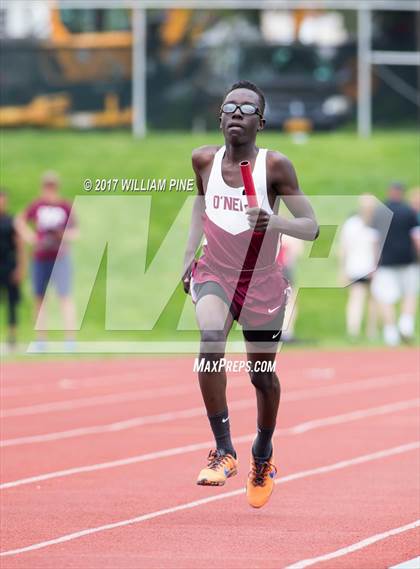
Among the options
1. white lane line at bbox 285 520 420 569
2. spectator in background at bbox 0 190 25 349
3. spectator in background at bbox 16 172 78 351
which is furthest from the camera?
spectator in background at bbox 0 190 25 349

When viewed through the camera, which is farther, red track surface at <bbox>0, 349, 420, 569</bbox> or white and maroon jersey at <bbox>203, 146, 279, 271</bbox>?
white and maroon jersey at <bbox>203, 146, 279, 271</bbox>

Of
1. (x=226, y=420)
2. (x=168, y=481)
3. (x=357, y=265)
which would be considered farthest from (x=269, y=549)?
(x=357, y=265)

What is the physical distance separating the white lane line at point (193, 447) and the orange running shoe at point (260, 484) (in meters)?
1.90

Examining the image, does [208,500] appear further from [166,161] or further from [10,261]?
[166,161]

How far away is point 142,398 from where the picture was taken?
609 inches

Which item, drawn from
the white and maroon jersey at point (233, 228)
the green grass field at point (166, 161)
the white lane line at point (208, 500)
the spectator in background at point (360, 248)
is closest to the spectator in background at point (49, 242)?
the spectator in background at point (360, 248)

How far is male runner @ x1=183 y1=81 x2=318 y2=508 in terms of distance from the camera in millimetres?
7789

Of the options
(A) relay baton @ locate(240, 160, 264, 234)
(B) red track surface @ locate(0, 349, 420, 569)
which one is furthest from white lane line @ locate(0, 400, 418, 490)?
(A) relay baton @ locate(240, 160, 264, 234)

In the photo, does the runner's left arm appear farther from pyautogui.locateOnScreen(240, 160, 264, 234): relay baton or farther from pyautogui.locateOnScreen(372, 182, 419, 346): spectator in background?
pyautogui.locateOnScreen(372, 182, 419, 346): spectator in background

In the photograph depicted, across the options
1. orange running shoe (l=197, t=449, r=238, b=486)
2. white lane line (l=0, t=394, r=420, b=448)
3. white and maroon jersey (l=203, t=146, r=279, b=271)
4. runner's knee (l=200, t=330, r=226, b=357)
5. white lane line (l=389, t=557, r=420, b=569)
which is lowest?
white lane line (l=0, t=394, r=420, b=448)

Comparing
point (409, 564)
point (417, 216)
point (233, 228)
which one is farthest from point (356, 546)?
point (417, 216)

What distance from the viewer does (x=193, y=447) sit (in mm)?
11633

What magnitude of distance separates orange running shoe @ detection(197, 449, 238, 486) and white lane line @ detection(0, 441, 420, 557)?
0.57 meters

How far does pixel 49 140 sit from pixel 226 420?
23049 mm
